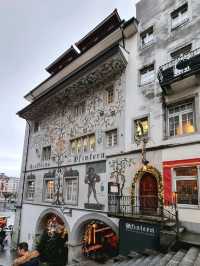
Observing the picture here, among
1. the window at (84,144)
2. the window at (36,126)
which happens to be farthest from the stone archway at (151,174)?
A: the window at (36,126)

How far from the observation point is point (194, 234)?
8977 millimetres

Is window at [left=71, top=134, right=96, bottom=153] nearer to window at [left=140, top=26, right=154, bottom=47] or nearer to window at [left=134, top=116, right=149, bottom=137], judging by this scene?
window at [left=134, top=116, right=149, bottom=137]

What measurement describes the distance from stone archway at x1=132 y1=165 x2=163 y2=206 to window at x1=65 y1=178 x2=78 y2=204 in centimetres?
525

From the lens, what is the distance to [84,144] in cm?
1605

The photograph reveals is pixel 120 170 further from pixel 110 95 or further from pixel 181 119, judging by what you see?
pixel 110 95

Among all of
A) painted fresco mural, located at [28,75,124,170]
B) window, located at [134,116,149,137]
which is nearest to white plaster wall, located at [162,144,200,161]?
window, located at [134,116,149,137]

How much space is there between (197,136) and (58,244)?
40.7ft

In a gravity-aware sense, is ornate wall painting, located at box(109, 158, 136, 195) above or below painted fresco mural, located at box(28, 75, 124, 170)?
below

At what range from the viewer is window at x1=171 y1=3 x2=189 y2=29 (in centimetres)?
1238

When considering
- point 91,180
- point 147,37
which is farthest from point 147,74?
point 91,180

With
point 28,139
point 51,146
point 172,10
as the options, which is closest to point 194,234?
point 172,10

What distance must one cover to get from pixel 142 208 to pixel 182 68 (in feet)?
23.3

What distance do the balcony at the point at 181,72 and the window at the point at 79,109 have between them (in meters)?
7.16

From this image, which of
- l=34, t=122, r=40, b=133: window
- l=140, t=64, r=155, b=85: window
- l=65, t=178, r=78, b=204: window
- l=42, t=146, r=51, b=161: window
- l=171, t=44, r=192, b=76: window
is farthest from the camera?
l=34, t=122, r=40, b=133: window
